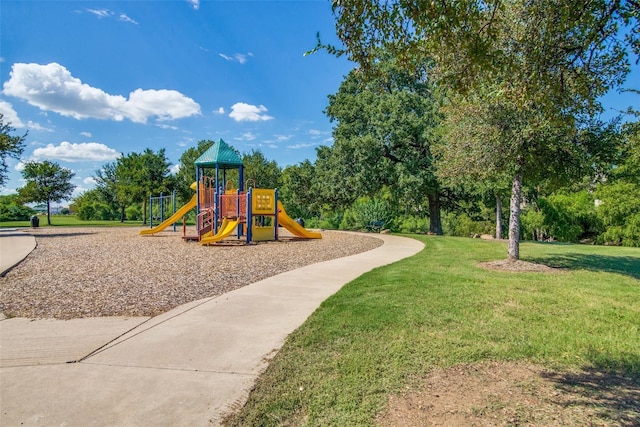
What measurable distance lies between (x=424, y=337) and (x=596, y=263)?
8943 mm

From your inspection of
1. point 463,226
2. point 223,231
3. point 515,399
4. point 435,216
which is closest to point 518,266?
point 515,399

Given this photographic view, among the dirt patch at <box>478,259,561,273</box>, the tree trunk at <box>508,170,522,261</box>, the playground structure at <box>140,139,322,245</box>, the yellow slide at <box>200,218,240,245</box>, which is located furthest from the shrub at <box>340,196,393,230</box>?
the dirt patch at <box>478,259,561,273</box>

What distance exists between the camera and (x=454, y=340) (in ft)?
14.3

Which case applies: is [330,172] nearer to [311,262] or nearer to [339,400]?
[311,262]

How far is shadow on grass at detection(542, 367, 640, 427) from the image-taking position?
2.89 m

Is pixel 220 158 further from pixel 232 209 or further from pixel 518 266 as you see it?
pixel 518 266

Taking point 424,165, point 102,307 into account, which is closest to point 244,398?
point 102,307

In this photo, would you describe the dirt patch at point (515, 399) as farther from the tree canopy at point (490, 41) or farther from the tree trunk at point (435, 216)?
the tree trunk at point (435, 216)

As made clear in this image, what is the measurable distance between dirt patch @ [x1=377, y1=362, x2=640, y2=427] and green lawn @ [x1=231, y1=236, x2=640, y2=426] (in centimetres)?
17

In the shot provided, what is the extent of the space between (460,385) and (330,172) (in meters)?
20.5

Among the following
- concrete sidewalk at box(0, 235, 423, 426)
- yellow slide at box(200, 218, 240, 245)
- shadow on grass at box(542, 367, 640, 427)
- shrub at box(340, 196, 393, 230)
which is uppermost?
shrub at box(340, 196, 393, 230)

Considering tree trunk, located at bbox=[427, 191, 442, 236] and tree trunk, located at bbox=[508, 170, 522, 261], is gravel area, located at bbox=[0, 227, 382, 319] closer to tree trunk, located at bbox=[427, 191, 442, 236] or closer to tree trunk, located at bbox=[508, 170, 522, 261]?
tree trunk, located at bbox=[508, 170, 522, 261]

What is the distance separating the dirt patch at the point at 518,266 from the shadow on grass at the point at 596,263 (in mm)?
709

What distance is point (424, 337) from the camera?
14.5 feet
